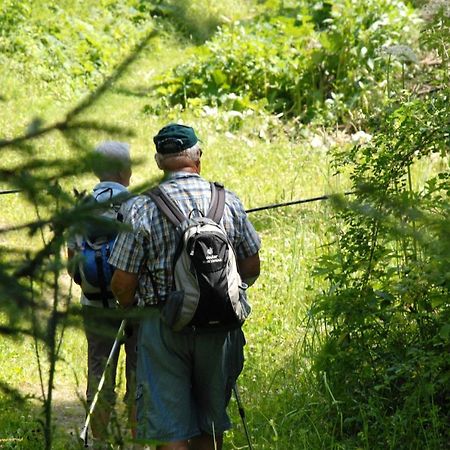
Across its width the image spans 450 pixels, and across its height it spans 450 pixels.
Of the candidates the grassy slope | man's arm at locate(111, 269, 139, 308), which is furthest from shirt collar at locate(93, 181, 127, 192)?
man's arm at locate(111, 269, 139, 308)

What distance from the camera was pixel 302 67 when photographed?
16.0 meters

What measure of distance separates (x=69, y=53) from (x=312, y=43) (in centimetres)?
397

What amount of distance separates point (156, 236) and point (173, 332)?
1.48 feet

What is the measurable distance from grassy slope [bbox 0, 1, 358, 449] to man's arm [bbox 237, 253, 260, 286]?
94cm

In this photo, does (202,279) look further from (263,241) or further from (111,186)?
(263,241)

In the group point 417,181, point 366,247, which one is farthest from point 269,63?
point 366,247

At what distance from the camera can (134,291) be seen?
5234 mm

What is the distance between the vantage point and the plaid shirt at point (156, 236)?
5113 mm

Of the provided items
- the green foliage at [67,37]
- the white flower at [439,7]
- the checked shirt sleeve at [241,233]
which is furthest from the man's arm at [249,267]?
the green foliage at [67,37]

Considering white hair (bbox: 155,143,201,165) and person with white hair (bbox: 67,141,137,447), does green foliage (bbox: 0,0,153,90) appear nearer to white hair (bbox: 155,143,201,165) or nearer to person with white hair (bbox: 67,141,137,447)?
Answer: person with white hair (bbox: 67,141,137,447)

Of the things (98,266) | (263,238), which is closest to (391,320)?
(98,266)

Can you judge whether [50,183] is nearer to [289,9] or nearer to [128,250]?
[128,250]

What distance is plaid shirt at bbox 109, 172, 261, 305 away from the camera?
511 centimetres

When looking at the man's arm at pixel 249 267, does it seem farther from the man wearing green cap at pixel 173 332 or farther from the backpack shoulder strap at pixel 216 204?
the backpack shoulder strap at pixel 216 204
